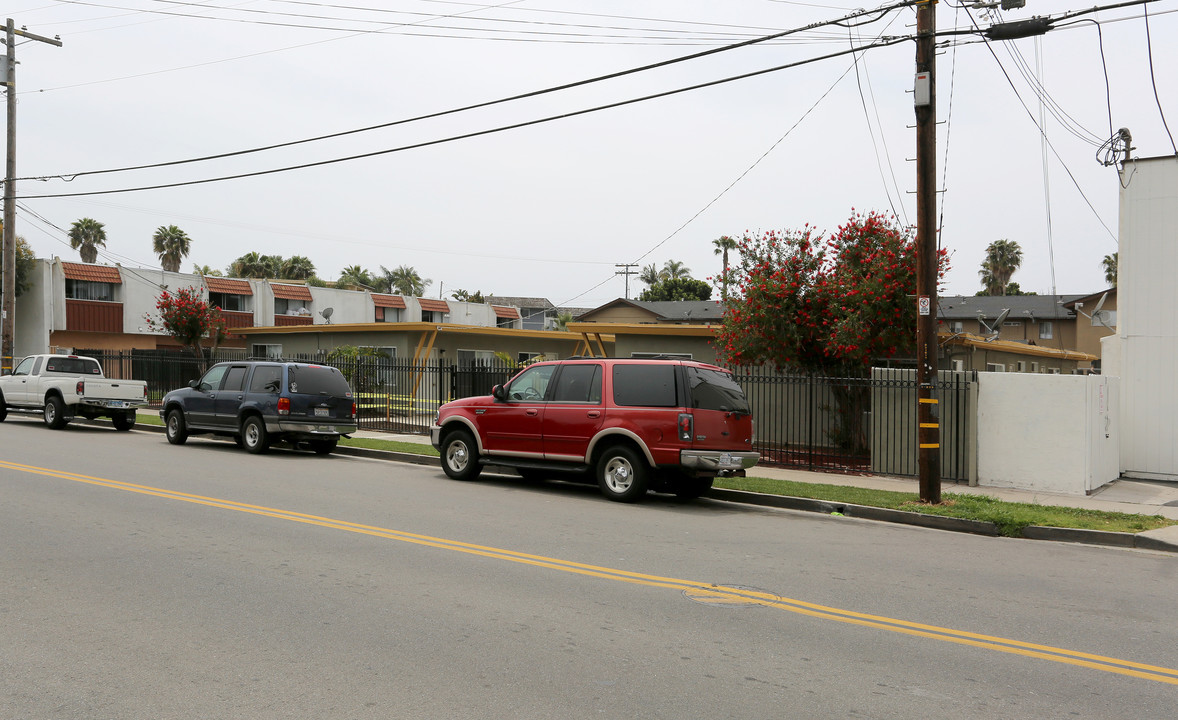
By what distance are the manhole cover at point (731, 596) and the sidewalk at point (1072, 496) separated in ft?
18.0

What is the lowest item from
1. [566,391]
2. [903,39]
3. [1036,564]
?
[1036,564]

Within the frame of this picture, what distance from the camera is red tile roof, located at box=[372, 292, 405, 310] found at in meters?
54.7

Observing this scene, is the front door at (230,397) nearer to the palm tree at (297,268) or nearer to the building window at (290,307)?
the building window at (290,307)

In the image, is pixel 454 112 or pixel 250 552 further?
pixel 454 112

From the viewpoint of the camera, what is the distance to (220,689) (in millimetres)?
4711

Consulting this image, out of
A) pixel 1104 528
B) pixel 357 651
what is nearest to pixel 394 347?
pixel 1104 528

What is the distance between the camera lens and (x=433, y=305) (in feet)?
190

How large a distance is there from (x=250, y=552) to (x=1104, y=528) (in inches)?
374

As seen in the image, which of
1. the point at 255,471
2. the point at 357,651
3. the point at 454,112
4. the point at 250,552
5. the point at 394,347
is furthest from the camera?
the point at 394,347

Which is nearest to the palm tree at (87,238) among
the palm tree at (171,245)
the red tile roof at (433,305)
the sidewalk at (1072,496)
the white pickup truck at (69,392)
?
the palm tree at (171,245)

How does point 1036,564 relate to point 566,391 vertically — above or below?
below

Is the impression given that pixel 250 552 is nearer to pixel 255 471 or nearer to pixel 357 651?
pixel 357 651

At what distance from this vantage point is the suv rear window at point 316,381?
17344mm

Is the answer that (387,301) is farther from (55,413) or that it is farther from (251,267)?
(55,413)
